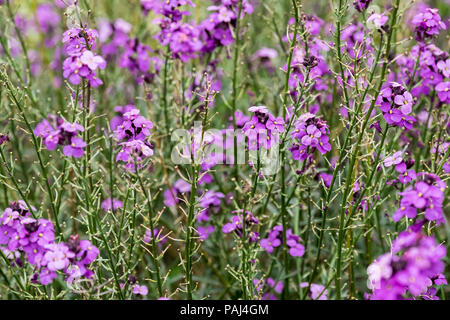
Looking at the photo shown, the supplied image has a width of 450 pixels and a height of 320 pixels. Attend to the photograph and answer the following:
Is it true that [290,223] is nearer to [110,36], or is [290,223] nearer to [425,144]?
[425,144]

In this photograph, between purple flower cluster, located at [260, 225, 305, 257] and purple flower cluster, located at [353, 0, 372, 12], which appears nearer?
purple flower cluster, located at [353, 0, 372, 12]

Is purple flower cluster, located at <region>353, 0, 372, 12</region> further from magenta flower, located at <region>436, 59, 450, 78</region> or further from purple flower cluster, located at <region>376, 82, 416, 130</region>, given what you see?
magenta flower, located at <region>436, 59, 450, 78</region>

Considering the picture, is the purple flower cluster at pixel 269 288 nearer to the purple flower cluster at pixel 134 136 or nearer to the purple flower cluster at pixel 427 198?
the purple flower cluster at pixel 134 136

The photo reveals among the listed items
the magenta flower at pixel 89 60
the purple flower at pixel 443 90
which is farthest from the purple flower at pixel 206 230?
the purple flower at pixel 443 90

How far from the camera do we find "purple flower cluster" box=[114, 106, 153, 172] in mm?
2762

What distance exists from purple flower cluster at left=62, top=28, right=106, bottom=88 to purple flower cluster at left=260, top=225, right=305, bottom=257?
158cm

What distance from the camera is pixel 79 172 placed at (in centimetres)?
284

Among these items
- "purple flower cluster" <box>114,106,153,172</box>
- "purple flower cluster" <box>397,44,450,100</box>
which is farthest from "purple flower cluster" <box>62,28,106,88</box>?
"purple flower cluster" <box>397,44,450,100</box>

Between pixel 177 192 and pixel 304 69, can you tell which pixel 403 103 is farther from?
pixel 177 192

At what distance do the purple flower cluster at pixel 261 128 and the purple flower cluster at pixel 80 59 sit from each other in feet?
2.90

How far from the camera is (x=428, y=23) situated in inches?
128

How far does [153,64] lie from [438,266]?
11.2ft

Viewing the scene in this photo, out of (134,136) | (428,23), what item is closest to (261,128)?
(134,136)
